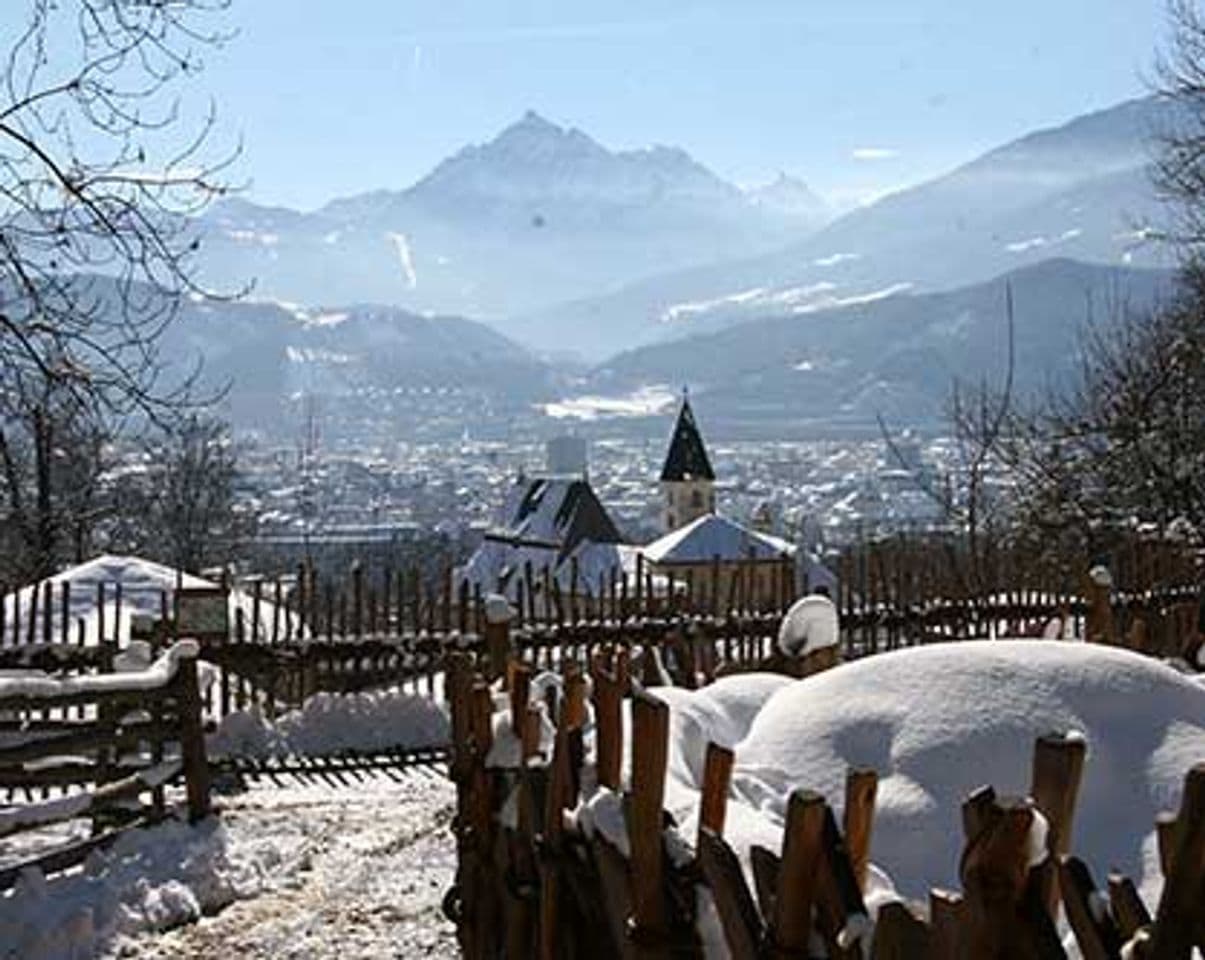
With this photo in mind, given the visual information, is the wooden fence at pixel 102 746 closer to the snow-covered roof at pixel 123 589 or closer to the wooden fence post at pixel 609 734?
the wooden fence post at pixel 609 734

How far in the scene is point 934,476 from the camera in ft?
118

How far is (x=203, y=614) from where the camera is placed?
14.4 m

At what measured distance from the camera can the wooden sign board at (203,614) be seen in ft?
46.8

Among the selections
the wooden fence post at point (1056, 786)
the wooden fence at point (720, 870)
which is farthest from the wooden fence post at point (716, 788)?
the wooden fence post at point (1056, 786)

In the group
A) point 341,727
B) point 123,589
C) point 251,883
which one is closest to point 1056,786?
point 251,883

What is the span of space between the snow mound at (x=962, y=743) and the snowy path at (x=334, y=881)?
3.24m

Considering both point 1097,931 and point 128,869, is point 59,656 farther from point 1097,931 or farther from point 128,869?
point 1097,931

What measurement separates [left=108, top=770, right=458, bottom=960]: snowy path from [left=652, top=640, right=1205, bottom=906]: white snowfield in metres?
3.23

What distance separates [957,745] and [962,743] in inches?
0.6

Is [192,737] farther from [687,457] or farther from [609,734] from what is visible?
[687,457]

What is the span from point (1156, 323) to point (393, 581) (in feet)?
60.6

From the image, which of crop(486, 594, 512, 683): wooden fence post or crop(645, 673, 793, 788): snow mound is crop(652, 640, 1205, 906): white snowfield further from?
crop(486, 594, 512, 683): wooden fence post

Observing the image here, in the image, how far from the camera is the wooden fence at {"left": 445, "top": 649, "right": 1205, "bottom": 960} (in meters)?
2.67

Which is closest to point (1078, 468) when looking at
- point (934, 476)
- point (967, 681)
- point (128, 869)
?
point (934, 476)
